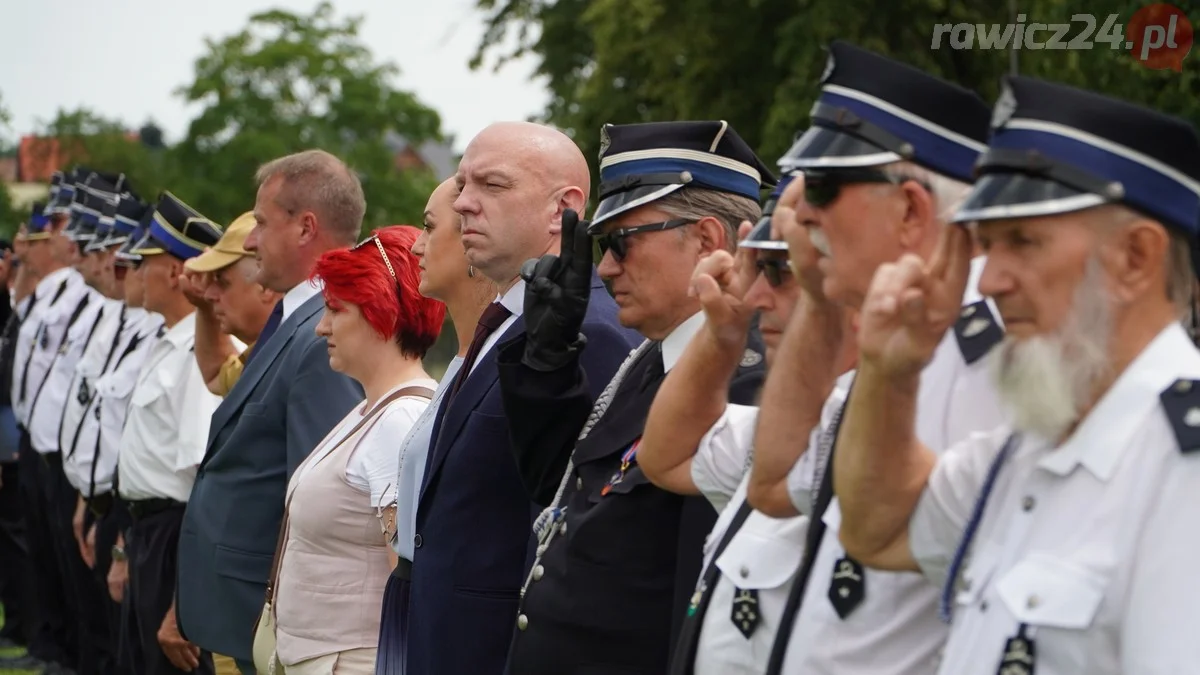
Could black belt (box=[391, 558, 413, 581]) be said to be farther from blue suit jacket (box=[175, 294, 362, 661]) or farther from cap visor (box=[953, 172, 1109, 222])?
cap visor (box=[953, 172, 1109, 222])

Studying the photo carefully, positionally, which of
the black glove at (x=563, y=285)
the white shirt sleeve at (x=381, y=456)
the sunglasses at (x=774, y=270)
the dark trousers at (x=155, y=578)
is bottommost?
the dark trousers at (x=155, y=578)

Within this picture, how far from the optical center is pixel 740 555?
3232 mm

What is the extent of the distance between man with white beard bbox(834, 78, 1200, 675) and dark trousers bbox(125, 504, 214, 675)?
5.15 metres

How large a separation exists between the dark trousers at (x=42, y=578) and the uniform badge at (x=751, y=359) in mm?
8319

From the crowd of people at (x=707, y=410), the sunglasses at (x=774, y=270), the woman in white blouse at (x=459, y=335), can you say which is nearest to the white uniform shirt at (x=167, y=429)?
the crowd of people at (x=707, y=410)

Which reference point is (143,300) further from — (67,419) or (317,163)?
(317,163)

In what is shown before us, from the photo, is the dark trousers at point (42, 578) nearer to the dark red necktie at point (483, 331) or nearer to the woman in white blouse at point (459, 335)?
the woman in white blouse at point (459, 335)

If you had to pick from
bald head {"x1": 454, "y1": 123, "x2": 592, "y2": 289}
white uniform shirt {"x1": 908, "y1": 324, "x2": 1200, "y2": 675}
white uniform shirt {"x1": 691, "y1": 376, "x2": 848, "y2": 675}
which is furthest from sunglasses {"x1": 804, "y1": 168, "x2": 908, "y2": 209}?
bald head {"x1": 454, "y1": 123, "x2": 592, "y2": 289}

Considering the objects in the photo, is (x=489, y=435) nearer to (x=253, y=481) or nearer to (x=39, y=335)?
(x=253, y=481)

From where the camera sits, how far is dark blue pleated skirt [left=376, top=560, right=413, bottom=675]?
5031 millimetres

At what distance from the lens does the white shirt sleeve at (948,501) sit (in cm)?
265

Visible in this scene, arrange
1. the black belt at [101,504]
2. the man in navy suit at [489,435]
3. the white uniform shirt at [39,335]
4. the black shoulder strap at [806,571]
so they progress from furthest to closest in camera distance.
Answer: the white uniform shirt at [39,335]
the black belt at [101,504]
the man in navy suit at [489,435]
the black shoulder strap at [806,571]

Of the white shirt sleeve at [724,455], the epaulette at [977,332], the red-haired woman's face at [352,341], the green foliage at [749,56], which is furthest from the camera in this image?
the green foliage at [749,56]

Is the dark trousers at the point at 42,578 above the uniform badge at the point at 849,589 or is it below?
below
